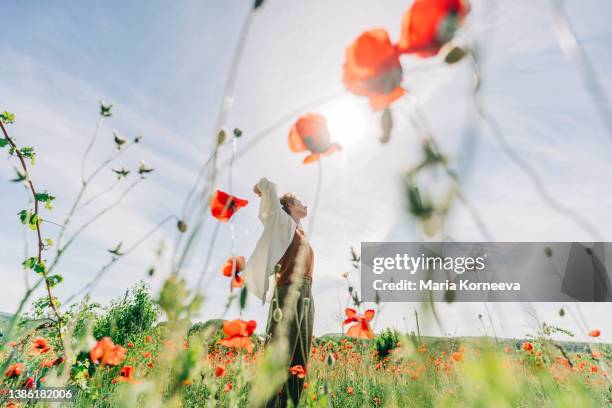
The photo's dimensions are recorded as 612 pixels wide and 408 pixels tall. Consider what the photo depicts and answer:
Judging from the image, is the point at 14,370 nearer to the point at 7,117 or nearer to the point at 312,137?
the point at 7,117

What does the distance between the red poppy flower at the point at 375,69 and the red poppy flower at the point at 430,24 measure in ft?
0.09

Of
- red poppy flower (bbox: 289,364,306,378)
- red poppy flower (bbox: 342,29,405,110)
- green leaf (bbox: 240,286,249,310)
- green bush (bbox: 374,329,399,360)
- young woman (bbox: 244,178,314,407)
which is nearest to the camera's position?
A: red poppy flower (bbox: 342,29,405,110)

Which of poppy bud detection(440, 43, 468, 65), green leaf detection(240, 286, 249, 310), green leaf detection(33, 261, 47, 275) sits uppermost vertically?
green leaf detection(33, 261, 47, 275)

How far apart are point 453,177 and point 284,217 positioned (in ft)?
8.29

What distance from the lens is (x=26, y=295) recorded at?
1.10 meters

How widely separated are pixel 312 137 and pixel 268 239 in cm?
197

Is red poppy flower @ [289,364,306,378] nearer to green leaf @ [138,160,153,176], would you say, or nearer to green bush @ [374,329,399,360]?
green leaf @ [138,160,153,176]

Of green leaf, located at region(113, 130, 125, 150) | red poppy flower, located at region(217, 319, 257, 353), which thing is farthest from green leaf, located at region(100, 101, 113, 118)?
red poppy flower, located at region(217, 319, 257, 353)

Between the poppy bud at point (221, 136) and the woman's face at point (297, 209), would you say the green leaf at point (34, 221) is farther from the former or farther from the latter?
the woman's face at point (297, 209)

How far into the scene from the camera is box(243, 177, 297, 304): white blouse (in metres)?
2.71

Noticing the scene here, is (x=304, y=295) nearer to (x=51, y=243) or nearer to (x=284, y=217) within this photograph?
(x=284, y=217)

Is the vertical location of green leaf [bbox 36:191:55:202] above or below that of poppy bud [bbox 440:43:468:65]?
above

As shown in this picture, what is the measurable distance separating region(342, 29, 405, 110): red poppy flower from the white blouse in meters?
2.11

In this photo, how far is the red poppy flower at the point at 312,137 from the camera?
2.96 feet
